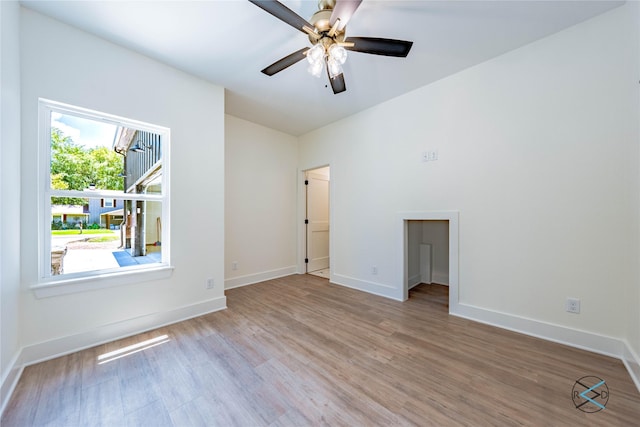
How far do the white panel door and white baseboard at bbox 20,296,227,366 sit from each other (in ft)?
7.38

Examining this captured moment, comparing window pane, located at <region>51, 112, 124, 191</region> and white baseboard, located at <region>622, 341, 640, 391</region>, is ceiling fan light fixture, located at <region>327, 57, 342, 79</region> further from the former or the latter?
white baseboard, located at <region>622, 341, 640, 391</region>

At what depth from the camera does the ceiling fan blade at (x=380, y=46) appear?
1710 millimetres

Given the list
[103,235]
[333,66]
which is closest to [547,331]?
[333,66]

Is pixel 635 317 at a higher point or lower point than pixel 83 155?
lower

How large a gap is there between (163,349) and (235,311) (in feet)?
2.82

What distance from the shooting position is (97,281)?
83.9 inches

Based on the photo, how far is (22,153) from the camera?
1809 mm

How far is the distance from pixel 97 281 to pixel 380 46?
10.3ft

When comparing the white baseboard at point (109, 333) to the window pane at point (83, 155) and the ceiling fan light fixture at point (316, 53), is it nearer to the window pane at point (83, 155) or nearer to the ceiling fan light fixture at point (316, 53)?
the window pane at point (83, 155)

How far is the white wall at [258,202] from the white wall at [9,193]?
2.14 meters

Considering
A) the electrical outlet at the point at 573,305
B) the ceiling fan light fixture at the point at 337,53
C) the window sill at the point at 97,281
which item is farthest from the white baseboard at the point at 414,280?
the window sill at the point at 97,281

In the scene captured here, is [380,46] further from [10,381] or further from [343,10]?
[10,381]

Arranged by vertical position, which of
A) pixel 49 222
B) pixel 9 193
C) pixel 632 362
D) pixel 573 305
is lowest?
pixel 632 362

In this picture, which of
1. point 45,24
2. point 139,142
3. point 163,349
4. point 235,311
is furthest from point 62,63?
point 235,311
